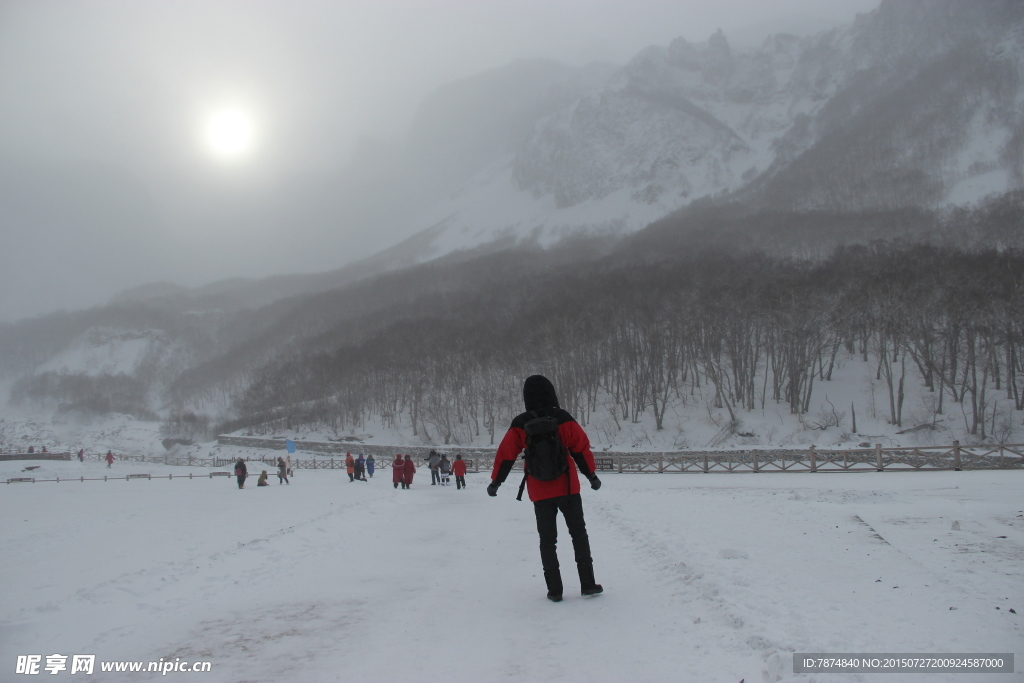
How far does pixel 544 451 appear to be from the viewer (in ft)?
20.0

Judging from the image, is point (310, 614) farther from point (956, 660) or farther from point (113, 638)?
point (956, 660)

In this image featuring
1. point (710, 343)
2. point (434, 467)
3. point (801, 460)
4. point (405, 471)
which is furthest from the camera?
point (710, 343)

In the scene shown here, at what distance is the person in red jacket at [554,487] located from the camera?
243 inches

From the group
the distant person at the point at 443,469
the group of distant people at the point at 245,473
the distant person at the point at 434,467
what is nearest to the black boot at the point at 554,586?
the distant person at the point at 443,469

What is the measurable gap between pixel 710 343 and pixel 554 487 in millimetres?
56852

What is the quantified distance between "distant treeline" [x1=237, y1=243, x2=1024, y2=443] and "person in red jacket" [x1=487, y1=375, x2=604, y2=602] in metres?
49.0

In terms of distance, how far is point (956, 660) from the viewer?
407 centimetres

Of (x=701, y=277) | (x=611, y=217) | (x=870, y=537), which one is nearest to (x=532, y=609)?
(x=870, y=537)

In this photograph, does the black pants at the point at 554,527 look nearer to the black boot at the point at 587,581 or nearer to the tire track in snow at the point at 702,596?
the black boot at the point at 587,581

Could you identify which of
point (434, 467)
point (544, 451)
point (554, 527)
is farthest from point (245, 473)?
point (544, 451)

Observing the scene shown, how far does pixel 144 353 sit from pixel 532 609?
204267mm

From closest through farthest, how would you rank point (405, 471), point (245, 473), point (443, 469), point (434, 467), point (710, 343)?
point (405, 471) < point (245, 473) < point (443, 469) < point (434, 467) < point (710, 343)

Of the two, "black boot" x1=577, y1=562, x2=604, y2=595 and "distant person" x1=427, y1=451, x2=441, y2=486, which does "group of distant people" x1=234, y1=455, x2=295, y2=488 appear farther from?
"black boot" x1=577, y1=562, x2=604, y2=595

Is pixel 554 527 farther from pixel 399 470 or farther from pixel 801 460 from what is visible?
pixel 801 460
